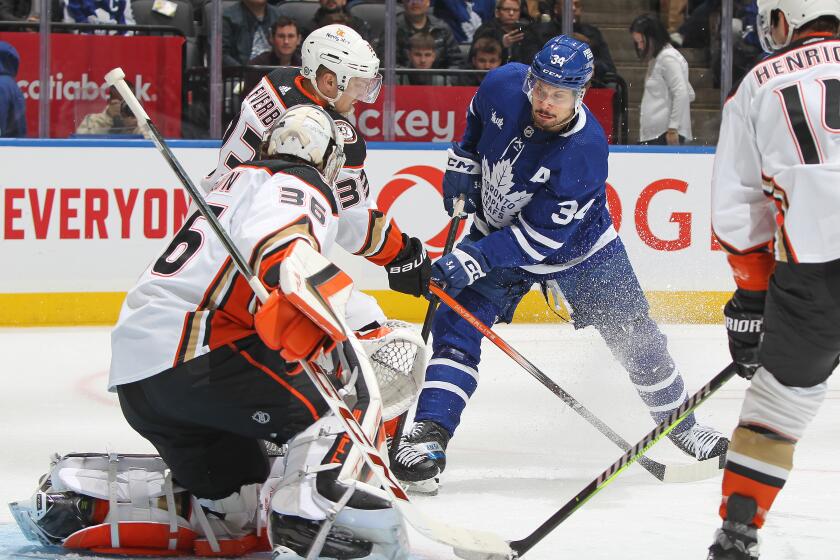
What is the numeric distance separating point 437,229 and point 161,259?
392cm

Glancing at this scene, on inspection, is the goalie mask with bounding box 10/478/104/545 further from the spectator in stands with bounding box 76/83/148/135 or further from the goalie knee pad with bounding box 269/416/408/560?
the spectator in stands with bounding box 76/83/148/135

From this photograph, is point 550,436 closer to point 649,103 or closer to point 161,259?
point 161,259

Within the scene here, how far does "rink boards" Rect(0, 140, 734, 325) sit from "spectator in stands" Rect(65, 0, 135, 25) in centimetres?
65

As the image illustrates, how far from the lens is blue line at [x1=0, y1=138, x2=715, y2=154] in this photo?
6066mm

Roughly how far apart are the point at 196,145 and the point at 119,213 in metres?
0.49

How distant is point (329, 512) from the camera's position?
7.82 ft

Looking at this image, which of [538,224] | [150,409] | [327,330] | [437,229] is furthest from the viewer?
[437,229]

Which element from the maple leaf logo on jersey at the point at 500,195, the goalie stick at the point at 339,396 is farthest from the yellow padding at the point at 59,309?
the goalie stick at the point at 339,396

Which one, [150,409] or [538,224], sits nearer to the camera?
[150,409]

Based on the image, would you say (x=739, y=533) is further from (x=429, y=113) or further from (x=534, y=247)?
(x=429, y=113)

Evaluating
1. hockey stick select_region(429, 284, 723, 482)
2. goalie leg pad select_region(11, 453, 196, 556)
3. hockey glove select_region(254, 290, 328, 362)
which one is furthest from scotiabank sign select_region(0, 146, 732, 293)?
hockey glove select_region(254, 290, 328, 362)

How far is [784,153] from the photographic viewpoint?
7.66 feet

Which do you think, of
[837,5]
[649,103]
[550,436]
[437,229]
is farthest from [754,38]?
[837,5]

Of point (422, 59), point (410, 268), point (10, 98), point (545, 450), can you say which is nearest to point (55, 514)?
point (410, 268)
